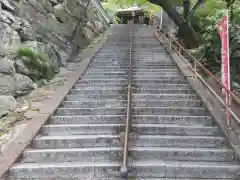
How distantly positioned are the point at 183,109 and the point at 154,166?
2683mm

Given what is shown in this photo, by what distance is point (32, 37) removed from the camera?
36.6ft

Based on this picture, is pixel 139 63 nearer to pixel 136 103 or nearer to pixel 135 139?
pixel 136 103

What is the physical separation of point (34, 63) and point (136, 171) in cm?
563

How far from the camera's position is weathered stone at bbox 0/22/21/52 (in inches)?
373

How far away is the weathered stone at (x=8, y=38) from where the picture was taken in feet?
31.1

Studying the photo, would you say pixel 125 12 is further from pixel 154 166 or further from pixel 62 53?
pixel 154 166

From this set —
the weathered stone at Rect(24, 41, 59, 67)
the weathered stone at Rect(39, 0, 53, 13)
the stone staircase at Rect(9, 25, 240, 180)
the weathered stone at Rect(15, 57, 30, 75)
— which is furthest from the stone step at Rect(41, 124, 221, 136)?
the weathered stone at Rect(39, 0, 53, 13)

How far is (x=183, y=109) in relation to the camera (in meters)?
8.11

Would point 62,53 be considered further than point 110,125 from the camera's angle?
Yes

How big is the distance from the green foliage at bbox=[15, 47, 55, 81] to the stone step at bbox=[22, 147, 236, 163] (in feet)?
13.6

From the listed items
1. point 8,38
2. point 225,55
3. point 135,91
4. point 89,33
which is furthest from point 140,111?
point 89,33

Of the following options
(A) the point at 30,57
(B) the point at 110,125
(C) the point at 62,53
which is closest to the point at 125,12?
(C) the point at 62,53

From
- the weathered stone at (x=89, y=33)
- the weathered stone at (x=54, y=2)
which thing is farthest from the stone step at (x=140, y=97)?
the weathered stone at (x=89, y=33)

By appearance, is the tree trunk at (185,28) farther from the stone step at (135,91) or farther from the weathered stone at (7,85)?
the weathered stone at (7,85)
